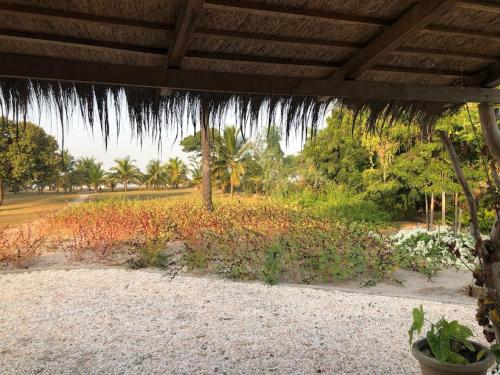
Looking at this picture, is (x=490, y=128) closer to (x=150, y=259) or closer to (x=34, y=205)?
(x=150, y=259)

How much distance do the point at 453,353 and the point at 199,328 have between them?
7.40 ft

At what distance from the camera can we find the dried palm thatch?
80.7 inches

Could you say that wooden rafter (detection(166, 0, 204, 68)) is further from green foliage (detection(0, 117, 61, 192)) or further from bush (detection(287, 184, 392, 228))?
green foliage (detection(0, 117, 61, 192))

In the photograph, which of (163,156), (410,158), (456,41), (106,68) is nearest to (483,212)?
(410,158)

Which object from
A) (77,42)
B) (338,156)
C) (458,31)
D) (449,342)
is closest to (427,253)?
(449,342)

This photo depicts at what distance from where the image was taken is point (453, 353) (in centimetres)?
192

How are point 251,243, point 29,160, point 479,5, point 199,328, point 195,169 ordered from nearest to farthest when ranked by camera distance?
point 479,5 → point 199,328 → point 251,243 → point 29,160 → point 195,169

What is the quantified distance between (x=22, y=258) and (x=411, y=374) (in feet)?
19.4

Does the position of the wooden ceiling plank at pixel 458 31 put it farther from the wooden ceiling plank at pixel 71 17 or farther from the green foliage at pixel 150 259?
the green foliage at pixel 150 259

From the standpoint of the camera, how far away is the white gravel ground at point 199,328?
2.91 meters

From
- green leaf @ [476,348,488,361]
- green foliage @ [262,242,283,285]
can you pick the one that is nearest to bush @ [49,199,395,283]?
green foliage @ [262,242,283,285]

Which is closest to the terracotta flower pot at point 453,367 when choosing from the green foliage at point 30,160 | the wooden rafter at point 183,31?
the wooden rafter at point 183,31

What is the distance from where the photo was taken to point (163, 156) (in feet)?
8.16

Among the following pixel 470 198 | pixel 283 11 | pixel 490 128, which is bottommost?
pixel 470 198
